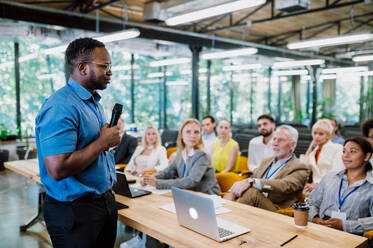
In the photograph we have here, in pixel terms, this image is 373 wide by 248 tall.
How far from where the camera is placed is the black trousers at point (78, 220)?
5.03ft

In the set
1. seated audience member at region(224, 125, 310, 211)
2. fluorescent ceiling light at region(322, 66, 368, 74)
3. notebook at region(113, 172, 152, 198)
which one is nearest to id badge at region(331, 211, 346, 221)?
seated audience member at region(224, 125, 310, 211)

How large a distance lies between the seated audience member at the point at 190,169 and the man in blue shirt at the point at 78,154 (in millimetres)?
1279

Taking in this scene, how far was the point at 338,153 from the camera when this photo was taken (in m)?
4.30

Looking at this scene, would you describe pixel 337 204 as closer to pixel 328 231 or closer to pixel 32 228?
pixel 328 231

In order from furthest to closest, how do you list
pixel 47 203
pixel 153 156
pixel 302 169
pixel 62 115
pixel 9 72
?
pixel 9 72 < pixel 153 156 < pixel 302 169 < pixel 47 203 < pixel 62 115

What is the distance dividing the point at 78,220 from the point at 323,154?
3754mm

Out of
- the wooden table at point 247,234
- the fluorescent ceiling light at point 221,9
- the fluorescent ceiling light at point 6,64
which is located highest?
the fluorescent ceiling light at point 221,9

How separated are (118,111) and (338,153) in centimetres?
358

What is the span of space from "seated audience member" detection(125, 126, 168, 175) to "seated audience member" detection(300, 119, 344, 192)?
2.02 m

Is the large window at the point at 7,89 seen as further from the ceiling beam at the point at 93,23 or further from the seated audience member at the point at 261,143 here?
the seated audience member at the point at 261,143

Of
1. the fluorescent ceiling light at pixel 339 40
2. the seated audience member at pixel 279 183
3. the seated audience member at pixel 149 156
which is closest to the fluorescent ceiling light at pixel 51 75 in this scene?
the seated audience member at pixel 149 156

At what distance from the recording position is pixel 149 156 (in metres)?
4.73

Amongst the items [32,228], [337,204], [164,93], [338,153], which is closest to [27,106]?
[164,93]

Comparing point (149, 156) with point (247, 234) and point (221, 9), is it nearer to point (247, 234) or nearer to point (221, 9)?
point (221, 9)
